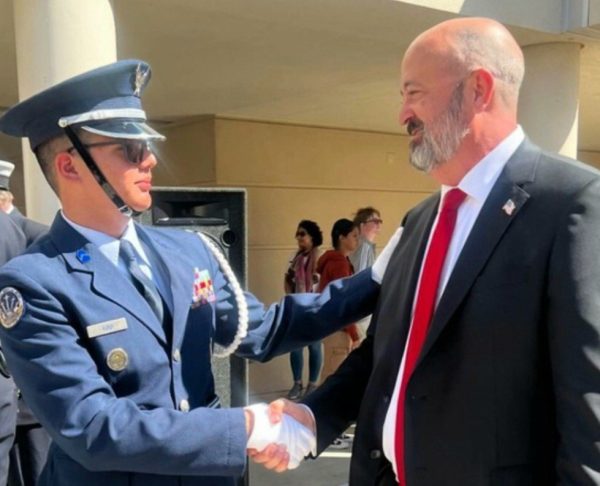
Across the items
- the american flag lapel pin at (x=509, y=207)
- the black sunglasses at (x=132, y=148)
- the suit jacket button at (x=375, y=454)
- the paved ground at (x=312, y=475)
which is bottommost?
the paved ground at (x=312, y=475)

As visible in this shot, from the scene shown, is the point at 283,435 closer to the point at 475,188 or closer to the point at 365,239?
the point at 475,188

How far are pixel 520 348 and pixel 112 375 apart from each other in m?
0.84

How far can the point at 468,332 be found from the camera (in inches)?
52.4

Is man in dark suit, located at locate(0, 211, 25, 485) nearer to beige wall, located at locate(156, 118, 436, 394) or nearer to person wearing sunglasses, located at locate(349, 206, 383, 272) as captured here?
person wearing sunglasses, located at locate(349, 206, 383, 272)

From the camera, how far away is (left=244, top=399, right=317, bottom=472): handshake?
149 cm

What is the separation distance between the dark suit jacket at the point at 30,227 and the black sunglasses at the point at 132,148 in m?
1.71

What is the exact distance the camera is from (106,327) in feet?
4.64

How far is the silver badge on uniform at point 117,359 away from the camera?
1.41 meters

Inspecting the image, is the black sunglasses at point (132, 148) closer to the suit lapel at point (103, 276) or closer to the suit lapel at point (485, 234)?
the suit lapel at point (103, 276)

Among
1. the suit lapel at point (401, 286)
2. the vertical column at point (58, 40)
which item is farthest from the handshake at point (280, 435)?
the vertical column at point (58, 40)

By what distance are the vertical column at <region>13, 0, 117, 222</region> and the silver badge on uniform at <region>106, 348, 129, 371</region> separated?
69.8 inches

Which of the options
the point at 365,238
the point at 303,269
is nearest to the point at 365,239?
the point at 365,238

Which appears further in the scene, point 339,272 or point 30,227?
point 339,272

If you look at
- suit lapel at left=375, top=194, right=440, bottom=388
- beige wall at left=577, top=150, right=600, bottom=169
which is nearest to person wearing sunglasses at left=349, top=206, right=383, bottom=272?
suit lapel at left=375, top=194, right=440, bottom=388
